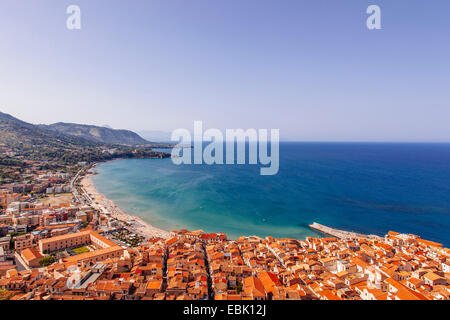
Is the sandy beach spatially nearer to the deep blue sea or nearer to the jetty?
the deep blue sea

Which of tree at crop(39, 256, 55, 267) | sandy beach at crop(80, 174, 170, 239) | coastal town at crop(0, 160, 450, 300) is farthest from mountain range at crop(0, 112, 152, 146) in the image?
tree at crop(39, 256, 55, 267)

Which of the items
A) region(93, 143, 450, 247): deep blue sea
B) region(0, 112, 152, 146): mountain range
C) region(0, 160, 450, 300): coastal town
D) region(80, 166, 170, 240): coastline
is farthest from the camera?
region(0, 112, 152, 146): mountain range

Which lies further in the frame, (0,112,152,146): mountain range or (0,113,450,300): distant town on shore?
(0,112,152,146): mountain range

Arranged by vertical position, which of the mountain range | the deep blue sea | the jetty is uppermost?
the mountain range

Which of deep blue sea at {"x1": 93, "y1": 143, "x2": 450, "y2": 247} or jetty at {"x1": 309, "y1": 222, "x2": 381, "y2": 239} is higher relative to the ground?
deep blue sea at {"x1": 93, "y1": 143, "x2": 450, "y2": 247}

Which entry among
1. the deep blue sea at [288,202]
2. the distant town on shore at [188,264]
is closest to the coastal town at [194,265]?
the distant town on shore at [188,264]

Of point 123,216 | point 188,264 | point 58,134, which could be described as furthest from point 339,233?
point 58,134

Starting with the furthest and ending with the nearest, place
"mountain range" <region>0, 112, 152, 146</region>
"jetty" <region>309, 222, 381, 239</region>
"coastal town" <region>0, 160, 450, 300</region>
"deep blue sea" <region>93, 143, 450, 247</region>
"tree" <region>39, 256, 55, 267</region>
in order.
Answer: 1. "mountain range" <region>0, 112, 152, 146</region>
2. "deep blue sea" <region>93, 143, 450, 247</region>
3. "jetty" <region>309, 222, 381, 239</region>
4. "tree" <region>39, 256, 55, 267</region>
5. "coastal town" <region>0, 160, 450, 300</region>
